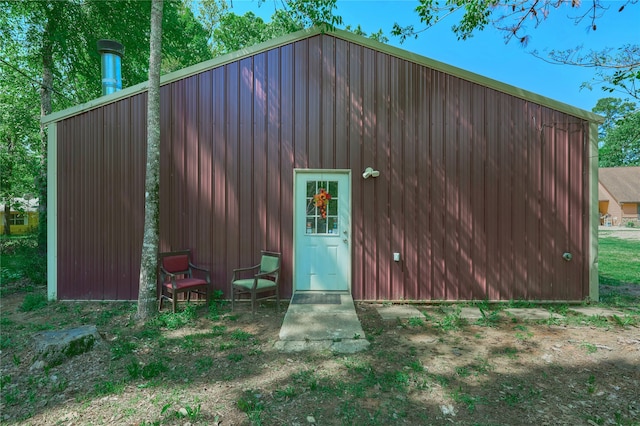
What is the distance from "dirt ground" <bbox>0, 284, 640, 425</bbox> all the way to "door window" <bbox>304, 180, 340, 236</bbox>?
1.76 meters

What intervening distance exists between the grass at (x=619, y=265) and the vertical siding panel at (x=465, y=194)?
3719mm

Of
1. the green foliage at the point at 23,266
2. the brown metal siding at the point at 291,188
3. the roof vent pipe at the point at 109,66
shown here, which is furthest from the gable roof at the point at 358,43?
the green foliage at the point at 23,266

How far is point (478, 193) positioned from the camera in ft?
16.8

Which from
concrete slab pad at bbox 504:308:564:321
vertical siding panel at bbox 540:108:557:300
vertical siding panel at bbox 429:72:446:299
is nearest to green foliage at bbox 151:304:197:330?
vertical siding panel at bbox 429:72:446:299

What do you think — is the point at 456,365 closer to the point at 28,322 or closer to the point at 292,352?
the point at 292,352

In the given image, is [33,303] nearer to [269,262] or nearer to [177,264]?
[177,264]

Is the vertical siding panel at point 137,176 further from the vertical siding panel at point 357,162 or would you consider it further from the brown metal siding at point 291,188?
the vertical siding panel at point 357,162

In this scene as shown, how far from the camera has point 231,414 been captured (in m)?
2.24

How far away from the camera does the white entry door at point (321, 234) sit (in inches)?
203

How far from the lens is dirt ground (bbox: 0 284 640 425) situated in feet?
7.37

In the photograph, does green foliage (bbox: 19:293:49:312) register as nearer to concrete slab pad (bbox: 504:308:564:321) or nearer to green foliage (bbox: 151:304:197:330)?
green foliage (bbox: 151:304:197:330)

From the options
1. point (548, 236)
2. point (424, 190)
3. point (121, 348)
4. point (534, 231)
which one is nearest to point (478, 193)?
point (424, 190)

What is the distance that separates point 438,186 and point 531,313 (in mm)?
2363

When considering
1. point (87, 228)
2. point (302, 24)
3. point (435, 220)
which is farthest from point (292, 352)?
point (302, 24)
